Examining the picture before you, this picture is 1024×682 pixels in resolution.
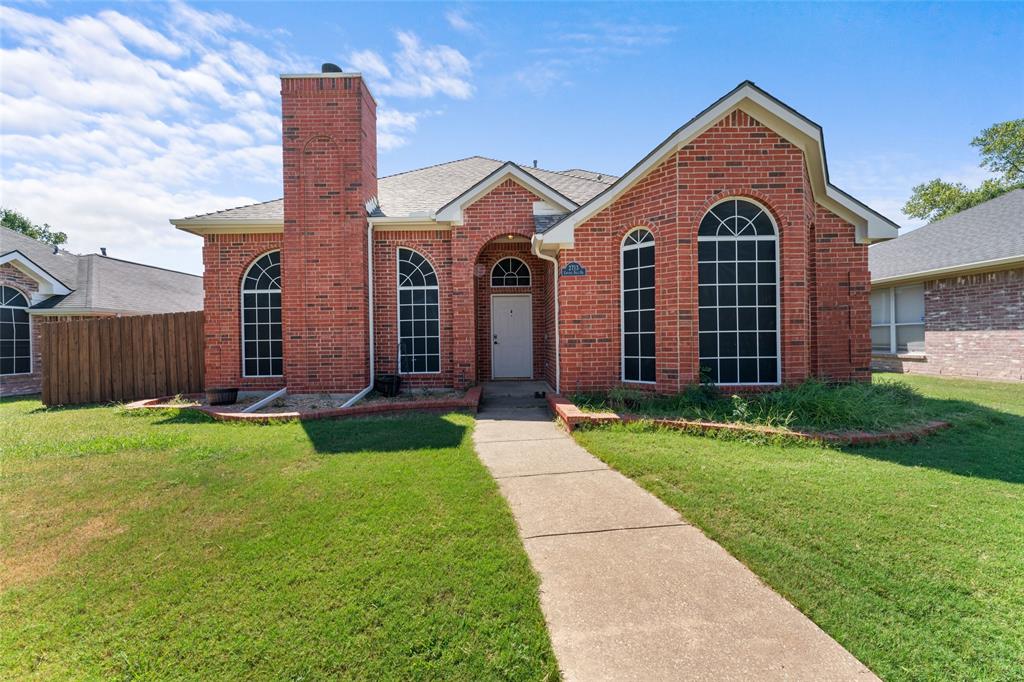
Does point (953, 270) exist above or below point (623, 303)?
above

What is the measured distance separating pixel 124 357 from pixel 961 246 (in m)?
24.3

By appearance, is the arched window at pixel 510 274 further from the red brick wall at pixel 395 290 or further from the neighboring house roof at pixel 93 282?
the neighboring house roof at pixel 93 282

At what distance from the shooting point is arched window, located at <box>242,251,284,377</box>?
36.4 feet

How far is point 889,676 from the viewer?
2236mm

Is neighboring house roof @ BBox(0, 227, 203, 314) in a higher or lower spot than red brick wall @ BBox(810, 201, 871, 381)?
higher

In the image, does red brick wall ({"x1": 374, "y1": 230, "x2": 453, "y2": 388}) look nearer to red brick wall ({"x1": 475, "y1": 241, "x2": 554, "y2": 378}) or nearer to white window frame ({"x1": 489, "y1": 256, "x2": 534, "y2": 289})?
red brick wall ({"x1": 475, "y1": 241, "x2": 554, "y2": 378})

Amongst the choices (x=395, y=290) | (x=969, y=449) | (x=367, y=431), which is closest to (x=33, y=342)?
(x=395, y=290)

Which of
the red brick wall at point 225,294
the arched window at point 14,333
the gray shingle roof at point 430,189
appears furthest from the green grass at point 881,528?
the arched window at point 14,333

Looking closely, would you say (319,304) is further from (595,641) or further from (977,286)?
(977,286)

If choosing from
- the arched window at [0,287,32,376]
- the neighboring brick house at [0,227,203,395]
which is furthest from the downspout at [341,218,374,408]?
the arched window at [0,287,32,376]

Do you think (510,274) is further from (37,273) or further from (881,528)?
(37,273)

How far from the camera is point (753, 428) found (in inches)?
253

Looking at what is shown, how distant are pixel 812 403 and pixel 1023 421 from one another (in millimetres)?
3757

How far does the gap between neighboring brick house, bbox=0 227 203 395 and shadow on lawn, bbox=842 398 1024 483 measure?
1950 cm
